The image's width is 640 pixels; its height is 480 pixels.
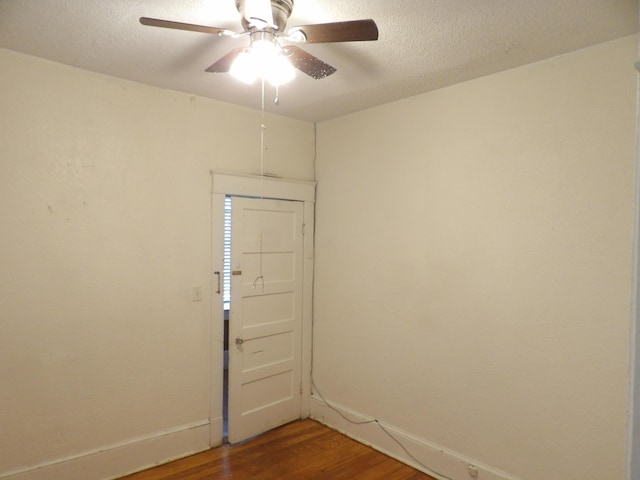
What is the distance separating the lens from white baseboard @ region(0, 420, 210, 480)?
248cm

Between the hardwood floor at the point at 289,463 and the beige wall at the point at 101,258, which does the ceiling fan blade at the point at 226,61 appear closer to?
the beige wall at the point at 101,258

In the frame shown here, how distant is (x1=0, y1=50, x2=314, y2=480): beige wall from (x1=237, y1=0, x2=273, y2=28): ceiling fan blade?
5.25 ft

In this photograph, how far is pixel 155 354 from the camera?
289 cm

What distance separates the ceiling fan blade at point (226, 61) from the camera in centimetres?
180

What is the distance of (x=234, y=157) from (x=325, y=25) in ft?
6.06

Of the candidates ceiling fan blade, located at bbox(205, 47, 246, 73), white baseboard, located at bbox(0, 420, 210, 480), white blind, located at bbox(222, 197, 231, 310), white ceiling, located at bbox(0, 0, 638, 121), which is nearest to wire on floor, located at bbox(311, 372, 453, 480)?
white baseboard, located at bbox(0, 420, 210, 480)

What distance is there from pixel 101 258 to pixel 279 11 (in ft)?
6.30

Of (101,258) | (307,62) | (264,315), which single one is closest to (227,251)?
(264,315)

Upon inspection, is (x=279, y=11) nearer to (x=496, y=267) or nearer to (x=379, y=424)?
(x=496, y=267)

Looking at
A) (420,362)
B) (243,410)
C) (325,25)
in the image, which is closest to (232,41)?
(325,25)

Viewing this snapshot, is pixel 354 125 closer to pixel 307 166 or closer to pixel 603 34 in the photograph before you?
pixel 307 166

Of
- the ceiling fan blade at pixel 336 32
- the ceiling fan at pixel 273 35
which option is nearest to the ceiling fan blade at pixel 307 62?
the ceiling fan at pixel 273 35

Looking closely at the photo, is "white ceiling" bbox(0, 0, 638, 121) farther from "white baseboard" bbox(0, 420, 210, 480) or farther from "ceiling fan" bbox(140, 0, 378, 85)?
"white baseboard" bbox(0, 420, 210, 480)

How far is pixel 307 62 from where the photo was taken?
1864 mm
